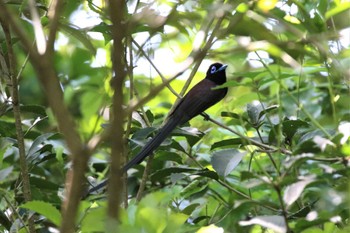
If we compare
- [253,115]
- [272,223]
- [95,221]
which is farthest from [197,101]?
[95,221]

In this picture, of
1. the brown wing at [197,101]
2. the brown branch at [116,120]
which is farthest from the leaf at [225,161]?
the brown branch at [116,120]

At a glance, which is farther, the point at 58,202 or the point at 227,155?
the point at 58,202

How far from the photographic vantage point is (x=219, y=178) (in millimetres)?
2029

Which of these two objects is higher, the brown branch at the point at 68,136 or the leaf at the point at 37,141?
the brown branch at the point at 68,136

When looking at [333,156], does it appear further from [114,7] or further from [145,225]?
[114,7]

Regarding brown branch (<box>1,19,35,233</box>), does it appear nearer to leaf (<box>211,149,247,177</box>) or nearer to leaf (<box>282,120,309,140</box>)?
leaf (<box>211,149,247,177</box>)

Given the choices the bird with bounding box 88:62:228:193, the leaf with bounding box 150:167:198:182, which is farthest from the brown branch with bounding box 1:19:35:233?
the leaf with bounding box 150:167:198:182

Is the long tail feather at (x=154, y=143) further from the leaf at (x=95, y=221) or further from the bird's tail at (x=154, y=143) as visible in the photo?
the leaf at (x=95, y=221)

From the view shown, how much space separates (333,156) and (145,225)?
48 centimetres

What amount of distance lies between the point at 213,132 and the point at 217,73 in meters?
0.53

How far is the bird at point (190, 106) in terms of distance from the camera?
6.66 feet

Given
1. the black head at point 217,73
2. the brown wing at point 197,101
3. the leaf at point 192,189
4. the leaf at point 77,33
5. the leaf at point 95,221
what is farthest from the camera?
the black head at point 217,73

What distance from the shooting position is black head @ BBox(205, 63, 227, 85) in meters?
3.25

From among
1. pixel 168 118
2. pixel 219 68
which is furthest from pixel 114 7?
pixel 219 68
